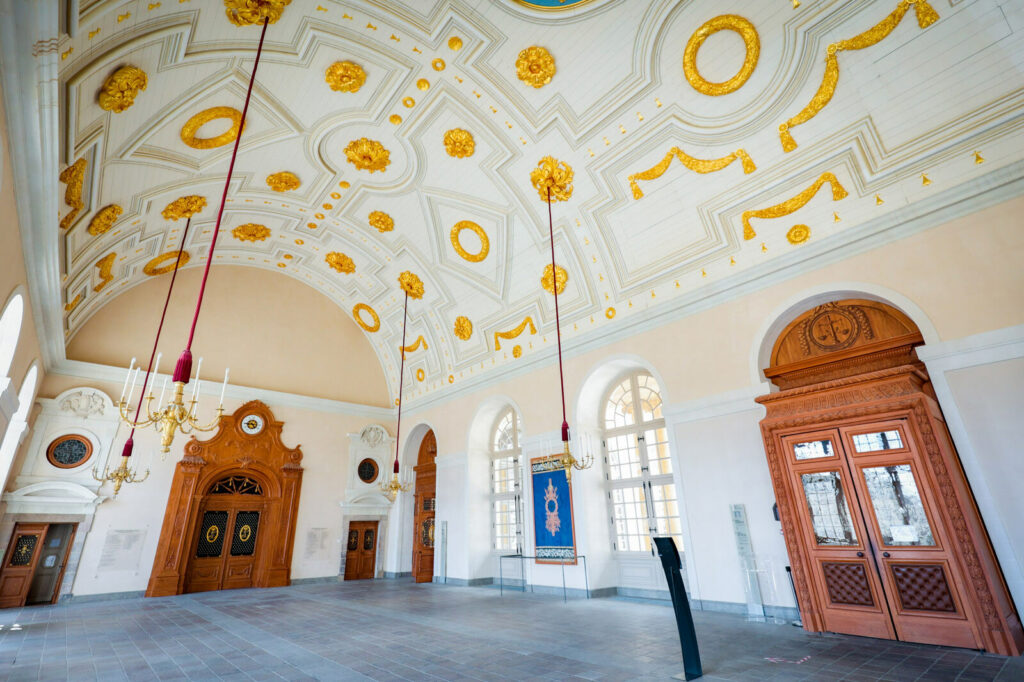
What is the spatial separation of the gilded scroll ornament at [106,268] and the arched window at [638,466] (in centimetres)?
1061

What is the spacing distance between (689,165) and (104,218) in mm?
9788

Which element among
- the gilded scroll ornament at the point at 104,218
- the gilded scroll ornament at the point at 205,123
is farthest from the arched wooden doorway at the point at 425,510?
the gilded scroll ornament at the point at 205,123

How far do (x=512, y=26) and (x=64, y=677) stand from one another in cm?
896

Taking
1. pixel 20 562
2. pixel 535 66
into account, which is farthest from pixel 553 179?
pixel 20 562

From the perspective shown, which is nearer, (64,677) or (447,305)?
(64,677)

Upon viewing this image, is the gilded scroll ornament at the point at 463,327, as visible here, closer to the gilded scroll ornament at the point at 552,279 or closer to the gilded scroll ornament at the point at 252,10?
the gilded scroll ornament at the point at 552,279

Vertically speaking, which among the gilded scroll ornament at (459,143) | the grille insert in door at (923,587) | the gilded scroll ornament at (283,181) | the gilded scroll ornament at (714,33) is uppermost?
the gilded scroll ornament at (283,181)

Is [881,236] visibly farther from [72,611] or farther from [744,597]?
[72,611]

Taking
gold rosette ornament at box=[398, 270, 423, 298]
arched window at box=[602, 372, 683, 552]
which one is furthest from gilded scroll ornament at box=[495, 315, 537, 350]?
gold rosette ornament at box=[398, 270, 423, 298]

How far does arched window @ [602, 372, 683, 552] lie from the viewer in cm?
897

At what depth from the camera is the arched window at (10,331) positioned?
6486mm

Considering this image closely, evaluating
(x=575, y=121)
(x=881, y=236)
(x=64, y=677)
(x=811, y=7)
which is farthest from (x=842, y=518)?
(x=64, y=677)

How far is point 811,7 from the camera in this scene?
5863mm

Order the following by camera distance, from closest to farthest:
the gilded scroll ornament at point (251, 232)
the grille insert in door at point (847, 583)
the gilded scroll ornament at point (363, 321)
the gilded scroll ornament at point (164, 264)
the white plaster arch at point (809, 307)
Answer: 1. the grille insert in door at point (847, 583)
2. the white plaster arch at point (809, 307)
3. the gilded scroll ornament at point (164, 264)
4. the gilded scroll ornament at point (251, 232)
5. the gilded scroll ornament at point (363, 321)
